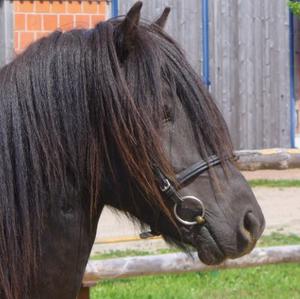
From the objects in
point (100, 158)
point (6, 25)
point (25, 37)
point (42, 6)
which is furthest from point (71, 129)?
point (42, 6)

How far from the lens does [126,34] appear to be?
2.55m

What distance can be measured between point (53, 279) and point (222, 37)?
11.5m

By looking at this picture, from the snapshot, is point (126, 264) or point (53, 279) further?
point (126, 264)

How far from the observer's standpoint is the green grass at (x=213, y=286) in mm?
5930

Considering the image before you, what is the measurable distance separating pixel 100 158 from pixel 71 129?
12cm

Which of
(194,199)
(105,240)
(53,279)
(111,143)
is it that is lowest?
(105,240)

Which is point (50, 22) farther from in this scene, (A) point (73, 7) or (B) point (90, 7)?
(B) point (90, 7)

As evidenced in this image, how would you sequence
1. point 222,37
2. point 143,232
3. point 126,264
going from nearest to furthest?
point 143,232 < point 126,264 < point 222,37

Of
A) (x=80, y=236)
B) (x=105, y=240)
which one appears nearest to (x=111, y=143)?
(x=80, y=236)

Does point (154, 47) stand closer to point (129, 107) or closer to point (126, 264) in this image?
point (129, 107)

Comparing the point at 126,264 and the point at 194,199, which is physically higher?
the point at 194,199

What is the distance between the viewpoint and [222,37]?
13750 millimetres

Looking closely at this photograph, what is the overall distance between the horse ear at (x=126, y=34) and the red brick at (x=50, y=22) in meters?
8.62

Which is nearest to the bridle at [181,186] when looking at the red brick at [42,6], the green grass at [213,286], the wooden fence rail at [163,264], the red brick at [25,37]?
the wooden fence rail at [163,264]
